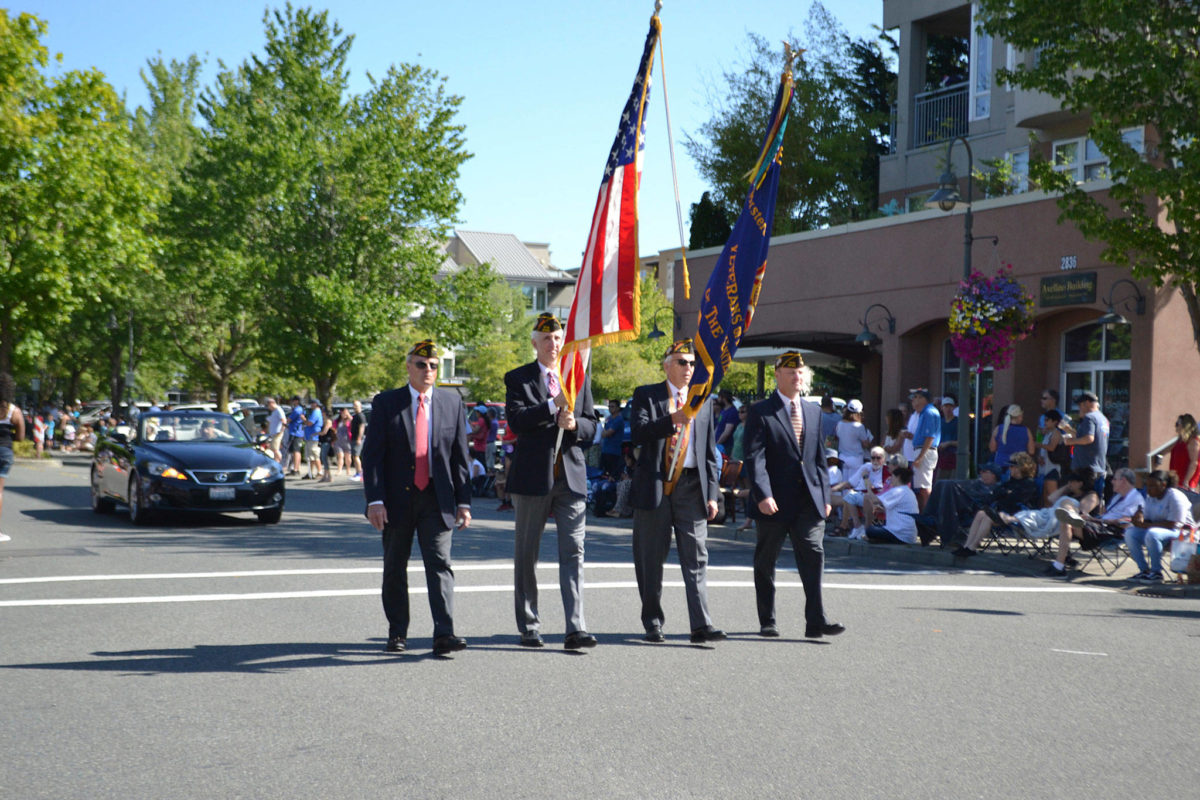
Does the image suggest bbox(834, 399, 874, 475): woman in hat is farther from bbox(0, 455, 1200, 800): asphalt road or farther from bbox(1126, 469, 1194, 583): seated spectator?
bbox(0, 455, 1200, 800): asphalt road

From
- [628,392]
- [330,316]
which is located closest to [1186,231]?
[330,316]

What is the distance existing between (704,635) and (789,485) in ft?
3.88

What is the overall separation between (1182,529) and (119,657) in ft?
32.5

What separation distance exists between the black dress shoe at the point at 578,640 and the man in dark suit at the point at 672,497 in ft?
1.71

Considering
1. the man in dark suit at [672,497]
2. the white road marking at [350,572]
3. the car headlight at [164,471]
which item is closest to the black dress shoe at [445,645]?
the man in dark suit at [672,497]

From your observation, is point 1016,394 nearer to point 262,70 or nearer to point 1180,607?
point 1180,607

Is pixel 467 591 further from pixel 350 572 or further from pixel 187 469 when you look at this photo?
pixel 187 469

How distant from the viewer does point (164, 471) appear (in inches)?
630

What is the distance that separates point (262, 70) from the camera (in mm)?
39500

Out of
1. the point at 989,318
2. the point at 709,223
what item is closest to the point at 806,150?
the point at 709,223

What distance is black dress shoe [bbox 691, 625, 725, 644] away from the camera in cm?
818

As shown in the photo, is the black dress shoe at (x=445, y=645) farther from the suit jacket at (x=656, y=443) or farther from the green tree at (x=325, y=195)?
the green tree at (x=325, y=195)

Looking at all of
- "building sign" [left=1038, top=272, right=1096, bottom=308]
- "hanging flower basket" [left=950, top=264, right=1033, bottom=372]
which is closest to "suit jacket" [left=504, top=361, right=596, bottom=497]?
"hanging flower basket" [left=950, top=264, right=1033, bottom=372]

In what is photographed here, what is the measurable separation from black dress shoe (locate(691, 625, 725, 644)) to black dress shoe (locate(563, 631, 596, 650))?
0.70 meters
